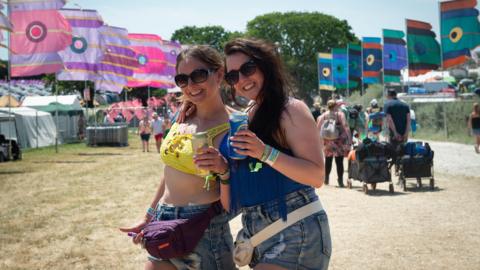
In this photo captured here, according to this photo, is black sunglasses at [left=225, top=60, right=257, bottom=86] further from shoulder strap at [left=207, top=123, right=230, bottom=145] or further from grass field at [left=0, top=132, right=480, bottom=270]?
grass field at [left=0, top=132, right=480, bottom=270]

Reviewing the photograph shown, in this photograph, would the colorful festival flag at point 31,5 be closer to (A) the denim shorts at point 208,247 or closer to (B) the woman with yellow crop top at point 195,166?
(B) the woman with yellow crop top at point 195,166

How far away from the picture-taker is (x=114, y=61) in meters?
24.3

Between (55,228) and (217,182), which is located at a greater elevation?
(217,182)

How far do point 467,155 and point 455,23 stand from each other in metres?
4.66

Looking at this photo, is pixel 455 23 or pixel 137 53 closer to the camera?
pixel 455 23

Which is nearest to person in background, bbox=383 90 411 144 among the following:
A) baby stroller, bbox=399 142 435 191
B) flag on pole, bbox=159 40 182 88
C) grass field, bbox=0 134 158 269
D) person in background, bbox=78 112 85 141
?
baby stroller, bbox=399 142 435 191

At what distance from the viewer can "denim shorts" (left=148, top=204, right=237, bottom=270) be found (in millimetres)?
2721

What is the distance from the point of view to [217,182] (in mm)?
2748

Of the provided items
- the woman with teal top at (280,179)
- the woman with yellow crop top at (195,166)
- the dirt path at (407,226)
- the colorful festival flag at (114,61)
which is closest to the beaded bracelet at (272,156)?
the woman with teal top at (280,179)

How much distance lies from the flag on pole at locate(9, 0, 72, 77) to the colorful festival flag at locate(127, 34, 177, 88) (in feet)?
37.1

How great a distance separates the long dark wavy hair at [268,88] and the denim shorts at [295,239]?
285 mm

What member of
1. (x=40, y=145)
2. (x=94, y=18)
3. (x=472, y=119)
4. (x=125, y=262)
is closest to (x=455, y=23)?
(x=472, y=119)

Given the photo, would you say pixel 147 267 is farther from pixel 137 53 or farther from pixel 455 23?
pixel 137 53

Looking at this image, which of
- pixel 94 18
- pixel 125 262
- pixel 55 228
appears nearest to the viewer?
pixel 125 262
